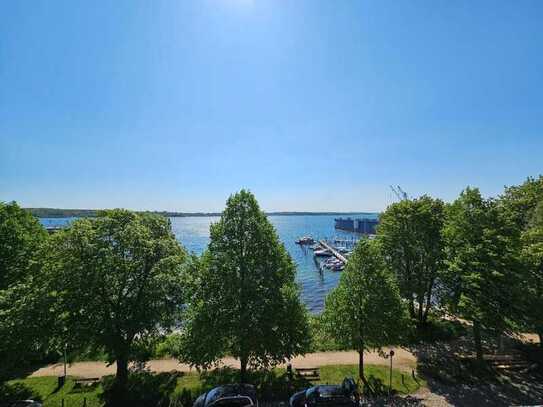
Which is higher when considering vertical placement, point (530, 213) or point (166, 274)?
point (530, 213)

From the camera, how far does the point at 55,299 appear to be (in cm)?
1522

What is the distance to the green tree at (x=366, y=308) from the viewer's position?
58.5 feet

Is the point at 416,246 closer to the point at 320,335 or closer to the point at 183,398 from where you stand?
the point at 320,335

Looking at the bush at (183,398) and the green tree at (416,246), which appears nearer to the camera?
the bush at (183,398)

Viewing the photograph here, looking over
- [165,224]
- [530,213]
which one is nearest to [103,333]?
[165,224]

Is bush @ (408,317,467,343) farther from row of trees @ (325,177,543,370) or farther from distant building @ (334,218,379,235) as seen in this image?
distant building @ (334,218,379,235)

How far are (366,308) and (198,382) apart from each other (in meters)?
11.2

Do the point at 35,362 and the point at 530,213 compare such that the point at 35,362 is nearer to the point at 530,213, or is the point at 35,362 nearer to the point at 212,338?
the point at 212,338

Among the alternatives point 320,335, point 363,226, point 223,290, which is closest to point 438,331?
point 320,335

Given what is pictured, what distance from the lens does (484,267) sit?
712 inches

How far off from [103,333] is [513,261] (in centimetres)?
2392

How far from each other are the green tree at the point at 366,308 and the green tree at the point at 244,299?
3.08 metres

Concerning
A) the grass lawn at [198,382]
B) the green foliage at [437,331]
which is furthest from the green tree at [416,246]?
the grass lawn at [198,382]

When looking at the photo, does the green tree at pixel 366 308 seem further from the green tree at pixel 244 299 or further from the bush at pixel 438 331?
the bush at pixel 438 331
